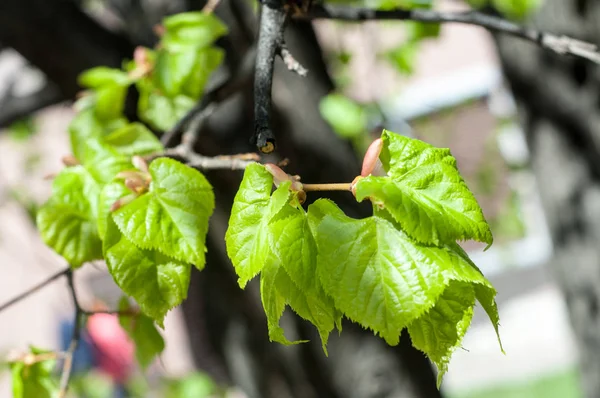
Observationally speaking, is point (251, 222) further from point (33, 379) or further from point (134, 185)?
point (33, 379)

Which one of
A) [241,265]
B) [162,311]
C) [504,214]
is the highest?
[241,265]

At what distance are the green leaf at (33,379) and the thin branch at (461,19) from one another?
65 cm

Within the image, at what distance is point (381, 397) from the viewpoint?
5.65 ft

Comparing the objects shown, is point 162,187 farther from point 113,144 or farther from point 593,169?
point 593,169

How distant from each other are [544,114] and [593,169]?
247 millimetres

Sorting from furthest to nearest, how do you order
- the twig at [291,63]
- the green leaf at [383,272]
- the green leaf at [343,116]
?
the green leaf at [343,116], the twig at [291,63], the green leaf at [383,272]

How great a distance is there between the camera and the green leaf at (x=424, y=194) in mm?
568

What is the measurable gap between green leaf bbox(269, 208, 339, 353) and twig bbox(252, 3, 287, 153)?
0.07 m

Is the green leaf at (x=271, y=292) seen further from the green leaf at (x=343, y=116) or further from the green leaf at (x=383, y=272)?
the green leaf at (x=343, y=116)

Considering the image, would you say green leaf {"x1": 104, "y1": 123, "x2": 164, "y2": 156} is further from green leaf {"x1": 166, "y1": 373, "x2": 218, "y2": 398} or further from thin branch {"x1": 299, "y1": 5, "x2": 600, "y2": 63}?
green leaf {"x1": 166, "y1": 373, "x2": 218, "y2": 398}

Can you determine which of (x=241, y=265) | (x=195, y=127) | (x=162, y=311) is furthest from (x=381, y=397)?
(x=241, y=265)

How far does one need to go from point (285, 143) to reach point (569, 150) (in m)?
1.16

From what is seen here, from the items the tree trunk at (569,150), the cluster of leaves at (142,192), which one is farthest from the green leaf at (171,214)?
the tree trunk at (569,150)

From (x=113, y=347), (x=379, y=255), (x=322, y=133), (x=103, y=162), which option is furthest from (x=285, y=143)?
(x=113, y=347)
